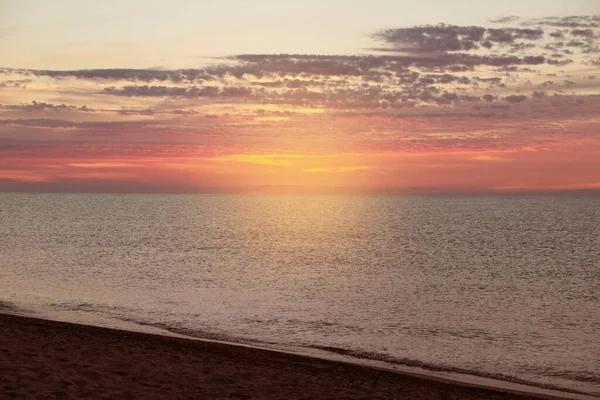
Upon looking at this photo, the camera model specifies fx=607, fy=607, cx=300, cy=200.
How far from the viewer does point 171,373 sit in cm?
1762

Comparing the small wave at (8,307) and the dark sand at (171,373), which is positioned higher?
the dark sand at (171,373)

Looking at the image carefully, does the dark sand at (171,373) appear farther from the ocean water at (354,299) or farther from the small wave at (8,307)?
the small wave at (8,307)

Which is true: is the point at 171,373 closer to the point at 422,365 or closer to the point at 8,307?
the point at 422,365

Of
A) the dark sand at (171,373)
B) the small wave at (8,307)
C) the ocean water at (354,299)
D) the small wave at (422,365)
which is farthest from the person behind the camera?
the small wave at (8,307)

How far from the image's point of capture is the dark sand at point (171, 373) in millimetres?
15117

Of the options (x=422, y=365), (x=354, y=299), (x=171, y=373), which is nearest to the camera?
(x=171, y=373)

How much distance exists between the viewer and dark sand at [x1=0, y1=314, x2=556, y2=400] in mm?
15117

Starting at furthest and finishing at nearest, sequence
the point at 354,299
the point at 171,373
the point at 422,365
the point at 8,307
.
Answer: the point at 354,299 < the point at 8,307 < the point at 422,365 < the point at 171,373

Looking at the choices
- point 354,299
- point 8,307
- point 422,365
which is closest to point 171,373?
point 422,365

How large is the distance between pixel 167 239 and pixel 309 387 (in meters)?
74.1

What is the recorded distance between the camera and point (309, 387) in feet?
57.0

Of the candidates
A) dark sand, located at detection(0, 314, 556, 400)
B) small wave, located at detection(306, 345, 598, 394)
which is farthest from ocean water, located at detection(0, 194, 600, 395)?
dark sand, located at detection(0, 314, 556, 400)

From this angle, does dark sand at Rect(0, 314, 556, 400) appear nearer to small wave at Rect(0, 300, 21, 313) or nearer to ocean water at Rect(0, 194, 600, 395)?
ocean water at Rect(0, 194, 600, 395)

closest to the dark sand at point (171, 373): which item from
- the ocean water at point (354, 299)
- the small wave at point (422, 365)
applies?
the small wave at point (422, 365)
